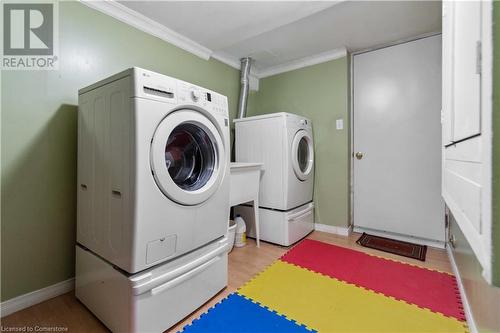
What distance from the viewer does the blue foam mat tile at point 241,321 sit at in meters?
1.15

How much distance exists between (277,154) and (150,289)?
1569mm

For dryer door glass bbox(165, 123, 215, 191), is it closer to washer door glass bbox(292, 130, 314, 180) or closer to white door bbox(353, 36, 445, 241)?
washer door glass bbox(292, 130, 314, 180)

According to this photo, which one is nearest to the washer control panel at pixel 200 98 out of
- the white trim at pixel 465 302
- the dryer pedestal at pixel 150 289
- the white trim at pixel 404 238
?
the dryer pedestal at pixel 150 289

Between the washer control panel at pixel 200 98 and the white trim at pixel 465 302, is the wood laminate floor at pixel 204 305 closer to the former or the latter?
the white trim at pixel 465 302

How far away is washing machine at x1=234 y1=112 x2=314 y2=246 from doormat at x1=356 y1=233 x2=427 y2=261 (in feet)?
2.00

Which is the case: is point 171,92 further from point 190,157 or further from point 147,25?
point 147,25

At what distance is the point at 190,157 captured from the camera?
1.46 metres

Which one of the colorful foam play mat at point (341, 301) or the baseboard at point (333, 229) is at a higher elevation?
the baseboard at point (333, 229)

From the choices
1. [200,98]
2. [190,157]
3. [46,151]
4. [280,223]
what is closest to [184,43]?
[200,98]

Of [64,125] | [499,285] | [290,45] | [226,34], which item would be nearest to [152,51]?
[226,34]

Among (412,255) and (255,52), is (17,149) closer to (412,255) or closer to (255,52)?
(255,52)

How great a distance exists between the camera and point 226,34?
213cm

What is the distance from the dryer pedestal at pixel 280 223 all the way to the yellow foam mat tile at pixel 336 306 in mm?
579

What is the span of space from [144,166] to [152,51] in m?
1.44
